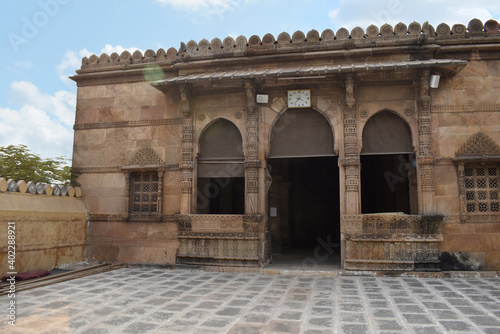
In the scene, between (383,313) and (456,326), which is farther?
(383,313)

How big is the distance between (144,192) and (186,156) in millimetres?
1520

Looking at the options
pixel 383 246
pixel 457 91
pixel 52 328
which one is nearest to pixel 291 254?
pixel 383 246

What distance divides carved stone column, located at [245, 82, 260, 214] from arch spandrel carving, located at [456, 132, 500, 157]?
459 centimetres

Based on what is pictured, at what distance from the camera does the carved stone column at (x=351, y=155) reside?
341 inches

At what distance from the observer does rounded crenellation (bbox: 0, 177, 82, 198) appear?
313 inches

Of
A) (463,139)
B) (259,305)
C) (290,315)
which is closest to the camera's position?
(290,315)

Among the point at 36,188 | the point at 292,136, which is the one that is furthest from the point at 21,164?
the point at 292,136

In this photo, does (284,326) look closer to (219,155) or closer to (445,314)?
(445,314)

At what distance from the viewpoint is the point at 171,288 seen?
7098 millimetres

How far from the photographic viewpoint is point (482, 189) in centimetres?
843

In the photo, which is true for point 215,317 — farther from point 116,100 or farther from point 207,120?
point 116,100

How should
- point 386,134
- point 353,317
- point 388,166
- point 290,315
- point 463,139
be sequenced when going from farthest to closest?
point 388,166, point 386,134, point 463,139, point 290,315, point 353,317

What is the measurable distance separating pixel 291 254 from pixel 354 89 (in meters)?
5.60

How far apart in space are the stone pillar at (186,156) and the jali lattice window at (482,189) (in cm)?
640
